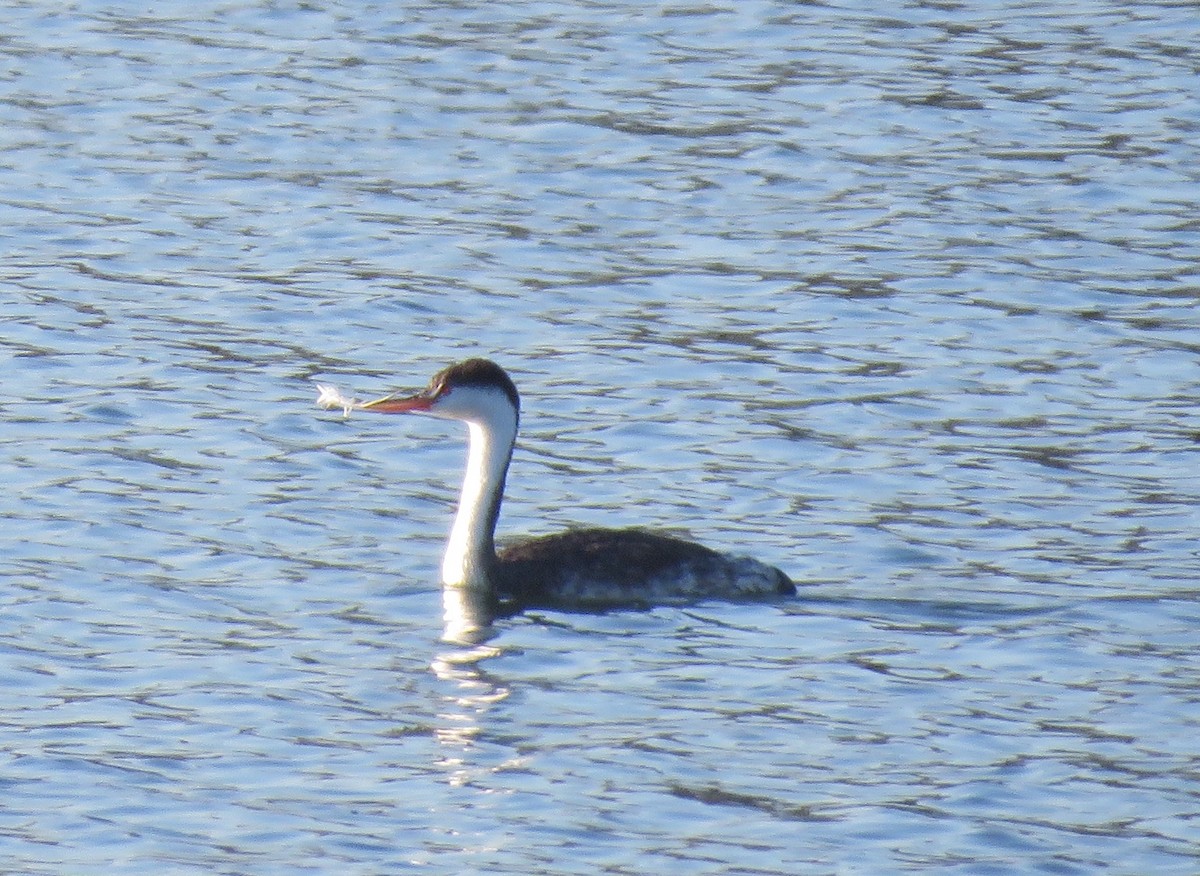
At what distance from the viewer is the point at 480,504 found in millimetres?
12078

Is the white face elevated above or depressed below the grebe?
above

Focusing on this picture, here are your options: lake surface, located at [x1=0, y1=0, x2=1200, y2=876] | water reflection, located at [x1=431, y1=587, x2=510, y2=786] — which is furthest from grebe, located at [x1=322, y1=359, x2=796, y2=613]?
lake surface, located at [x1=0, y1=0, x2=1200, y2=876]

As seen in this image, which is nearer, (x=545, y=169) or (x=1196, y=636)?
(x=1196, y=636)

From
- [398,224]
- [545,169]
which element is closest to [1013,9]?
[545,169]

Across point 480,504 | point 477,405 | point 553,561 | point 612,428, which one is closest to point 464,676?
point 553,561

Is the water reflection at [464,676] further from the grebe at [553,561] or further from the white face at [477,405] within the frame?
the white face at [477,405]

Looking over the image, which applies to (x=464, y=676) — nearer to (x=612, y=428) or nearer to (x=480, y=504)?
(x=480, y=504)

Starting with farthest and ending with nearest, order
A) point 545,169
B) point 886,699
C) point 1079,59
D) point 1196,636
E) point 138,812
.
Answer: point 1079,59 → point 545,169 → point 1196,636 → point 886,699 → point 138,812

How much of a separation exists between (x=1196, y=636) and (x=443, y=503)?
399 cm

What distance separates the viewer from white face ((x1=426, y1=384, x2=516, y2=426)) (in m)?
12.2

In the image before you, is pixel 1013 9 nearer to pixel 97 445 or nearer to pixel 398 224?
pixel 398 224

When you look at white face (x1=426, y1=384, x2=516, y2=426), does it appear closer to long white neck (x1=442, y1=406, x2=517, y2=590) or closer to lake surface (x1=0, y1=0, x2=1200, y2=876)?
long white neck (x1=442, y1=406, x2=517, y2=590)

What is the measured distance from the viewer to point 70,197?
18.7m

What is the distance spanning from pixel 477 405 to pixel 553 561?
917mm
